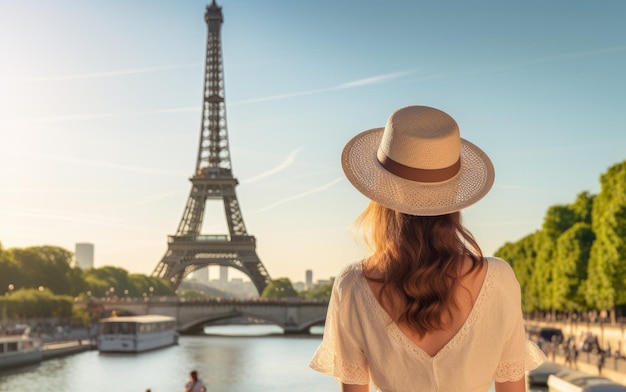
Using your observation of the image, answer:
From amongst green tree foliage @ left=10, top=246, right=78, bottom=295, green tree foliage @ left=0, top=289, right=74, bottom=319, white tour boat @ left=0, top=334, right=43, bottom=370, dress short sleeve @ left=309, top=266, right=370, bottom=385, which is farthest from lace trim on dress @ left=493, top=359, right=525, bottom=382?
green tree foliage @ left=10, top=246, right=78, bottom=295

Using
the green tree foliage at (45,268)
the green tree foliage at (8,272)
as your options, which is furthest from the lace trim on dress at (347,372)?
the green tree foliage at (45,268)

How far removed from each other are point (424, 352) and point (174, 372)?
4338 cm

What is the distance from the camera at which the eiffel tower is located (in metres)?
93.6

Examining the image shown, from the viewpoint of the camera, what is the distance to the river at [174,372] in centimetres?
3828

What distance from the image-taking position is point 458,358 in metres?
2.91

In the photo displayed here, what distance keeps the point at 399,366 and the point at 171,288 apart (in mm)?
93625

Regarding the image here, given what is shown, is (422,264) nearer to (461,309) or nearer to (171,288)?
(461,309)

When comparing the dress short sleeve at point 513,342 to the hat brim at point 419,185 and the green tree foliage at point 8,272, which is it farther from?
the green tree foliage at point 8,272

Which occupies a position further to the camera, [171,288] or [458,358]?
[171,288]

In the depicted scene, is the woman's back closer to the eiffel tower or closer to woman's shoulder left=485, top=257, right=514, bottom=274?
woman's shoulder left=485, top=257, right=514, bottom=274

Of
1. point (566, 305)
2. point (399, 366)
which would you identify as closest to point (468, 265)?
point (399, 366)

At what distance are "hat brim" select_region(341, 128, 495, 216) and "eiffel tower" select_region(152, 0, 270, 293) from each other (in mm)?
89723

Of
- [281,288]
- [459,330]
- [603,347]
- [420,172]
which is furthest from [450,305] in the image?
[281,288]

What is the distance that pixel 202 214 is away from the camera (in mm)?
97562
